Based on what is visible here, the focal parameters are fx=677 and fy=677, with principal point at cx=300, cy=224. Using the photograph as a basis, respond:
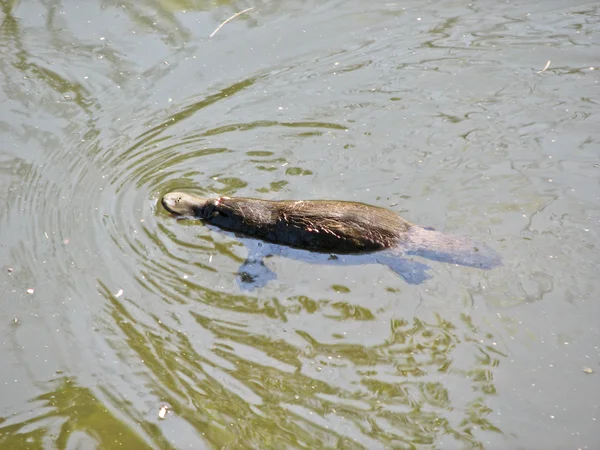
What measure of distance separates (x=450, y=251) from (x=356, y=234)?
0.83 m

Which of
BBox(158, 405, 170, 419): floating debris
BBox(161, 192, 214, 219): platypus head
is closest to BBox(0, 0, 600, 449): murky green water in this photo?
BBox(158, 405, 170, 419): floating debris

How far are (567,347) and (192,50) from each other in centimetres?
588

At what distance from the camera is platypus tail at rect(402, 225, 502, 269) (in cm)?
580

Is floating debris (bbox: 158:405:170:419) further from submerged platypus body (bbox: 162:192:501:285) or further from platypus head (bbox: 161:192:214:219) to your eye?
platypus head (bbox: 161:192:214:219)

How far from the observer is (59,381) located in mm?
5238

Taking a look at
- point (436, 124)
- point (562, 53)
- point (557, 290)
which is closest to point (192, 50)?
point (436, 124)

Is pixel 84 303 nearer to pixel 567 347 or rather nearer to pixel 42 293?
pixel 42 293

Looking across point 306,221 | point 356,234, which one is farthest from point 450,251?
point 306,221

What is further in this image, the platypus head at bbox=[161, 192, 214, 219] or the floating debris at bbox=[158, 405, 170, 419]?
the platypus head at bbox=[161, 192, 214, 219]

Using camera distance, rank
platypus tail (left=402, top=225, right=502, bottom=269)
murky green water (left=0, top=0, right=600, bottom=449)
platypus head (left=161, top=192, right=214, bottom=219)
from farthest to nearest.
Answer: platypus head (left=161, top=192, right=214, bottom=219) < platypus tail (left=402, top=225, right=502, bottom=269) < murky green water (left=0, top=0, right=600, bottom=449)

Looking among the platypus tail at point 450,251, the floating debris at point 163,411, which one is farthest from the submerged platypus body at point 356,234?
the floating debris at point 163,411

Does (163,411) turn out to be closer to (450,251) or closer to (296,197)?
(296,197)

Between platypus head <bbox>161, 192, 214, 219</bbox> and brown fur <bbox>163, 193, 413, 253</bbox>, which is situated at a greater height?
platypus head <bbox>161, 192, 214, 219</bbox>

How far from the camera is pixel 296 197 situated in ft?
21.8
